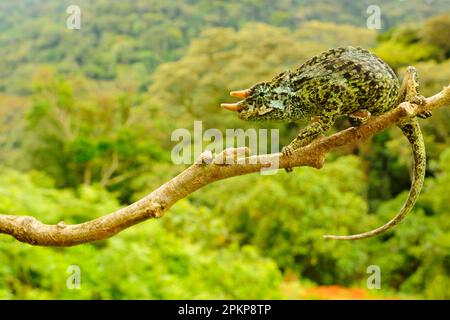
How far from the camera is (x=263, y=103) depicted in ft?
4.52

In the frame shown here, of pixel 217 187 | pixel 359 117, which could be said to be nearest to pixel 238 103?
pixel 359 117

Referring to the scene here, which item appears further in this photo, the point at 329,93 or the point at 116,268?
the point at 116,268

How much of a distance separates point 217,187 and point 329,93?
8292mm

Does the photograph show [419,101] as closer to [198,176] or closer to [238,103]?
[238,103]

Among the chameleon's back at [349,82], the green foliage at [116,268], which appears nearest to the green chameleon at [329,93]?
the chameleon's back at [349,82]

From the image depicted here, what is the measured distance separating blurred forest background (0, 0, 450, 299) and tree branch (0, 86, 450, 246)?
178cm

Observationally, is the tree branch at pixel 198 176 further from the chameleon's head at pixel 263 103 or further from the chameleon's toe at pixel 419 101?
the chameleon's head at pixel 263 103

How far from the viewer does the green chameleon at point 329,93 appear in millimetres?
1325

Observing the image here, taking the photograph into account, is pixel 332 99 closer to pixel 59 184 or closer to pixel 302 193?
pixel 302 193

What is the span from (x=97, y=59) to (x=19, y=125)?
6981mm

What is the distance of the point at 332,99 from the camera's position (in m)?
1.36

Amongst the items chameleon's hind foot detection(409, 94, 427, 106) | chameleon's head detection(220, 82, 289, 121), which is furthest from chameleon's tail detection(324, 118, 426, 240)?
chameleon's head detection(220, 82, 289, 121)
